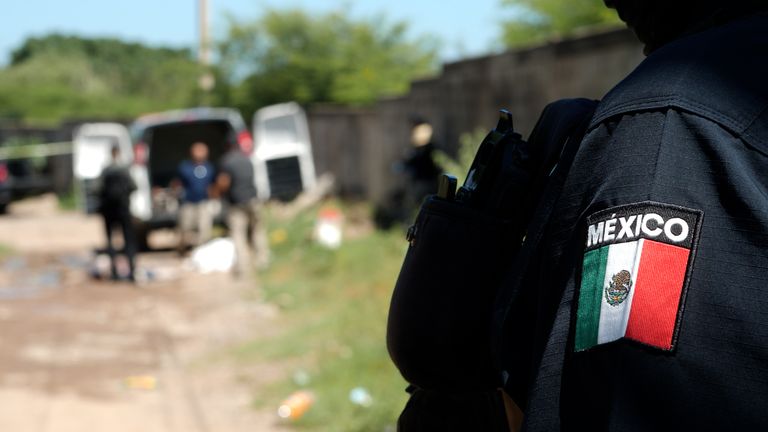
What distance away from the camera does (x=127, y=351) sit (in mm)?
7828

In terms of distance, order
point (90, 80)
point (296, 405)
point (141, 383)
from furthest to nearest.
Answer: point (90, 80) → point (141, 383) → point (296, 405)

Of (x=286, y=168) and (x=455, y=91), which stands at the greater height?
(x=455, y=91)

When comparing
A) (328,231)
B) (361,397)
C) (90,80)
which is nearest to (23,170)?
(328,231)

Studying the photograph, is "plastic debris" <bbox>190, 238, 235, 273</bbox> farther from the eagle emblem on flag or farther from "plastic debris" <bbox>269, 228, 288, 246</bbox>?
the eagle emblem on flag

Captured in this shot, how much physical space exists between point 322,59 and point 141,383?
41.4 feet

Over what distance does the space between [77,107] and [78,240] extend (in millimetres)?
23583

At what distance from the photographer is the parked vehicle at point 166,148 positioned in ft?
43.0

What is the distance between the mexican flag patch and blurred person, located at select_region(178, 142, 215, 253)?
1179 cm

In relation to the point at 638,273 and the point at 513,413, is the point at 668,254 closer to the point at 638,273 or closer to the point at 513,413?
the point at 638,273

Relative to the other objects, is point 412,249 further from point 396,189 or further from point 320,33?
point 320,33

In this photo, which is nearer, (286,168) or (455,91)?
(455,91)

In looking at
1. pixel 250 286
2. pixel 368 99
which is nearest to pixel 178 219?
pixel 250 286

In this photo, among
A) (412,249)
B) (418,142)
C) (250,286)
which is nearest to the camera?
(412,249)

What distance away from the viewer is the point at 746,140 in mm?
1042
